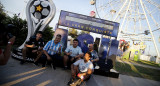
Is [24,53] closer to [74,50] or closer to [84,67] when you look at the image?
[74,50]

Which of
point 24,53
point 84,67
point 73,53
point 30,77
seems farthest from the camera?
point 73,53

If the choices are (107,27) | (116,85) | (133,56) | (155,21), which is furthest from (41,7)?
(155,21)

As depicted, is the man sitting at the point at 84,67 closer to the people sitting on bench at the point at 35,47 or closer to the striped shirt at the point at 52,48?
the striped shirt at the point at 52,48

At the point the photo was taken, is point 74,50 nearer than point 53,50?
No

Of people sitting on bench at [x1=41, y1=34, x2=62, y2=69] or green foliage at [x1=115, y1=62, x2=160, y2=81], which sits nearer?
people sitting on bench at [x1=41, y1=34, x2=62, y2=69]

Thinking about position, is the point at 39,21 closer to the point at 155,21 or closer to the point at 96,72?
the point at 96,72

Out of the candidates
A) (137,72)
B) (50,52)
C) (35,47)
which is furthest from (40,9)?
(137,72)

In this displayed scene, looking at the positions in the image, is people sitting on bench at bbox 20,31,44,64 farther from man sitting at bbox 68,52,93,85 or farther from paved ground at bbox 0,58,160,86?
man sitting at bbox 68,52,93,85

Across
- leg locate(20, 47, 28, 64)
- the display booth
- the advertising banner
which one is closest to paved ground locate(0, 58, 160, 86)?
leg locate(20, 47, 28, 64)

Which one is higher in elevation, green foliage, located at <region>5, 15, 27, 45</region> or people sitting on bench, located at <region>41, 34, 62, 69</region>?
green foliage, located at <region>5, 15, 27, 45</region>

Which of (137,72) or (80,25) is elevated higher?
(80,25)

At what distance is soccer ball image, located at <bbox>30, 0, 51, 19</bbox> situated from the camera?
4246mm

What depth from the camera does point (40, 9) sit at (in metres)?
4.28

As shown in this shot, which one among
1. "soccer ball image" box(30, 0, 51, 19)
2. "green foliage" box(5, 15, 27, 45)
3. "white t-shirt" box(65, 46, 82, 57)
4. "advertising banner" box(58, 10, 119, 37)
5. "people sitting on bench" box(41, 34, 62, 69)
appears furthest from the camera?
"green foliage" box(5, 15, 27, 45)
